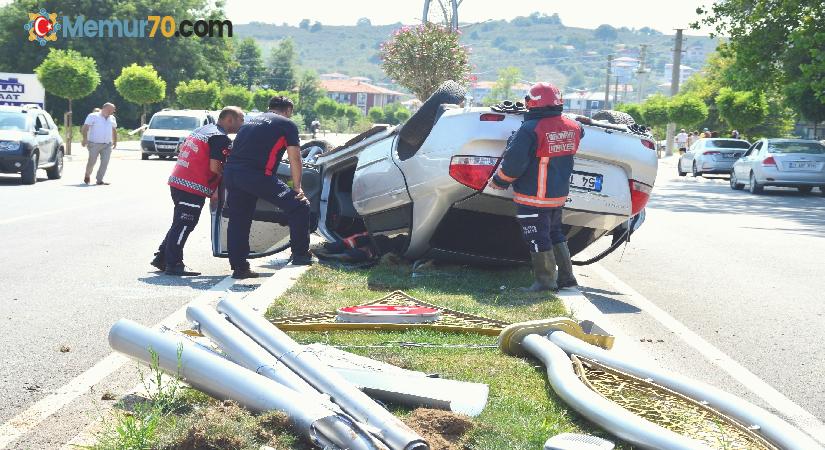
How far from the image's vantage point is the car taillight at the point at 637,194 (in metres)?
9.80

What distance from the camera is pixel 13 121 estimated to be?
984 inches

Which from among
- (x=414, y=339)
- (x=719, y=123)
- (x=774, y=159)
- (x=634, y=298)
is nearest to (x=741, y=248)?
(x=634, y=298)

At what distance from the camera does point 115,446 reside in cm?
416

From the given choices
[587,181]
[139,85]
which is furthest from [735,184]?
[139,85]

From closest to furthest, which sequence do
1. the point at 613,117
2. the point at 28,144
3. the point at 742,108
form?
the point at 613,117 < the point at 28,144 < the point at 742,108

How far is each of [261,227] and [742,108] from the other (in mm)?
41636

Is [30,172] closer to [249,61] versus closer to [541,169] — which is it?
[541,169]

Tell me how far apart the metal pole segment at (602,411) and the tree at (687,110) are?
54.8m

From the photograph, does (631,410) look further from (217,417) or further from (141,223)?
(141,223)

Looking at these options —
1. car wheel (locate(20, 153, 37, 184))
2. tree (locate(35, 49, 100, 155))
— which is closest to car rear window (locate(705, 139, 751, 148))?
tree (locate(35, 49, 100, 155))

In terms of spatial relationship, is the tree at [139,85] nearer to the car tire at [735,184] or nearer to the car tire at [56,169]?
the car tire at [56,169]

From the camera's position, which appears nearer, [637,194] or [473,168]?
[473,168]

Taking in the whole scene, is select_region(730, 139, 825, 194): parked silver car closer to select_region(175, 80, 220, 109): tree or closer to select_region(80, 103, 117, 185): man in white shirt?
select_region(80, 103, 117, 185): man in white shirt

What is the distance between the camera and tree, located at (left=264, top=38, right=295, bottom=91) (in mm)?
170250
